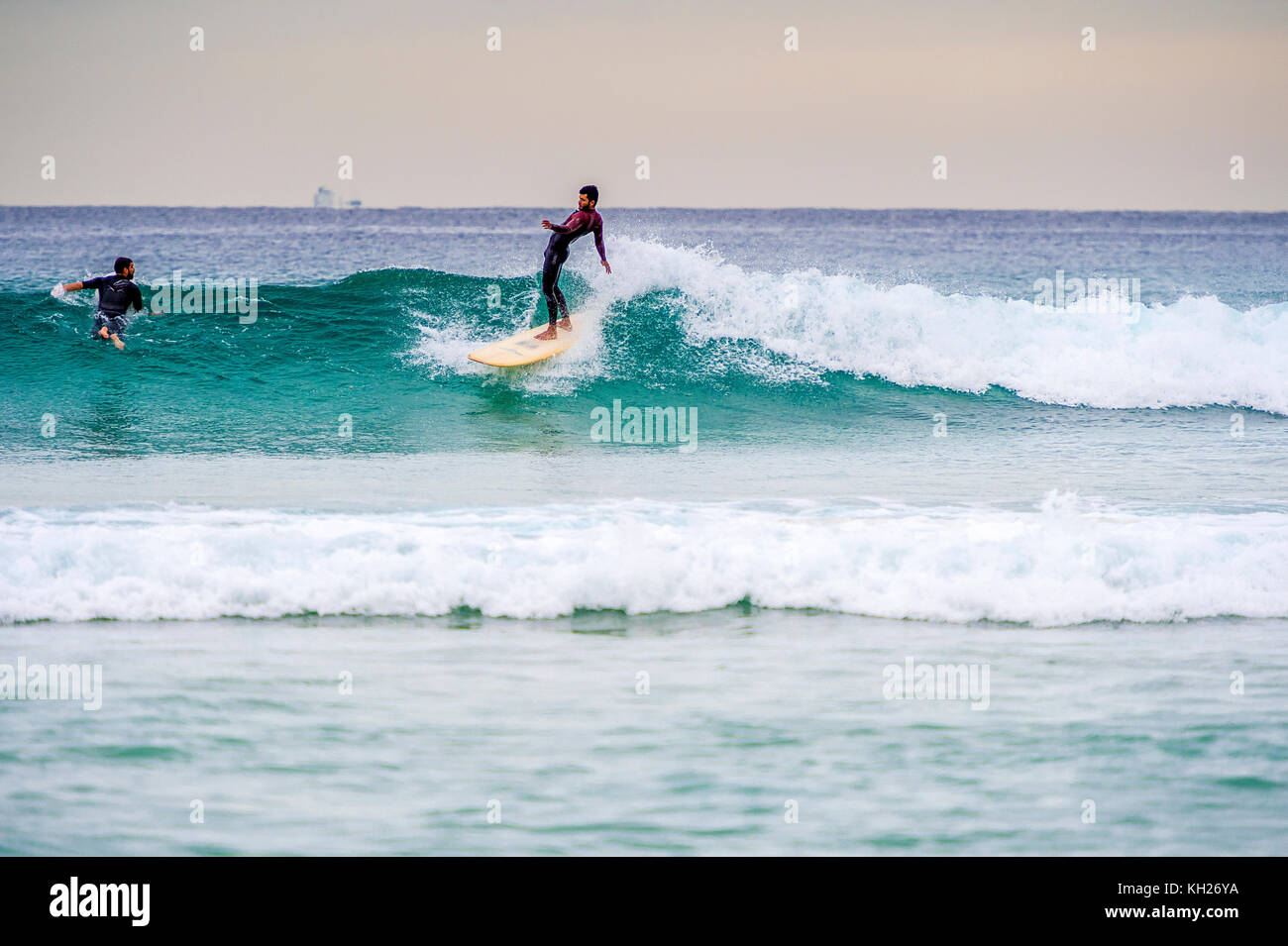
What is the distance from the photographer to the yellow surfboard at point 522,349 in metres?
13.5

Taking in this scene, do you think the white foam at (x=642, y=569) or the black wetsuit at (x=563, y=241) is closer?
the white foam at (x=642, y=569)

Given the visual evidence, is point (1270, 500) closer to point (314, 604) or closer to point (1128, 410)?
point (1128, 410)

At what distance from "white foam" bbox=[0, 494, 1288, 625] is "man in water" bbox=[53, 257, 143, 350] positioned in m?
5.47

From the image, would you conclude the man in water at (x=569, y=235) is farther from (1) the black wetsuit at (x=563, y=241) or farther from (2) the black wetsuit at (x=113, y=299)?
(2) the black wetsuit at (x=113, y=299)

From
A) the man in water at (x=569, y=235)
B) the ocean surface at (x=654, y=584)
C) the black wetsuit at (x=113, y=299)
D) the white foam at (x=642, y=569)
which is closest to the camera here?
the ocean surface at (x=654, y=584)

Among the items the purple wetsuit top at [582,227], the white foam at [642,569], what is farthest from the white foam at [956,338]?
the white foam at [642,569]

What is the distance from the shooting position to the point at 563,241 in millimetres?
12852

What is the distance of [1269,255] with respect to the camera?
4994cm

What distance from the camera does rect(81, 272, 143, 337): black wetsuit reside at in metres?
→ 13.2

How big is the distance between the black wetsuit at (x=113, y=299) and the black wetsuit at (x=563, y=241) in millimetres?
4722

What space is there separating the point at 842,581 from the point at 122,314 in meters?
10.1

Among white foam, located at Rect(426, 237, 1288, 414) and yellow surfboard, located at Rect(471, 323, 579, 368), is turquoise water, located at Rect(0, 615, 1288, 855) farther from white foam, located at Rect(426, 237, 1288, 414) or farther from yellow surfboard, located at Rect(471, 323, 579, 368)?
white foam, located at Rect(426, 237, 1288, 414)

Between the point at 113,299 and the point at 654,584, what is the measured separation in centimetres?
929
